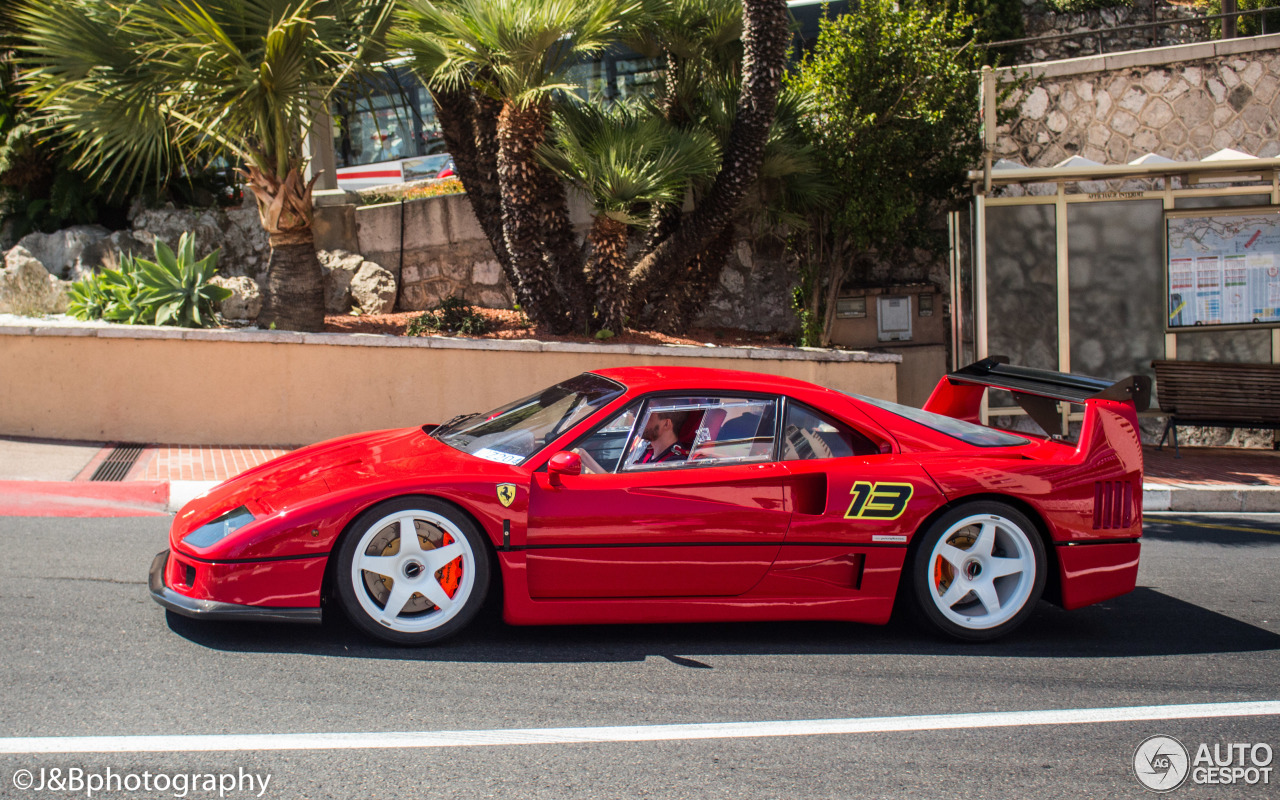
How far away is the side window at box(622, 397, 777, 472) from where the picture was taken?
465 centimetres

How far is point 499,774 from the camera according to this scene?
130 inches

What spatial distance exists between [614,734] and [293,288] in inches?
318

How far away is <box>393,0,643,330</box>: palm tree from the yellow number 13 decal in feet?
20.8

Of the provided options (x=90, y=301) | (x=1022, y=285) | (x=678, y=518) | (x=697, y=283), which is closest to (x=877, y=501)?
(x=678, y=518)

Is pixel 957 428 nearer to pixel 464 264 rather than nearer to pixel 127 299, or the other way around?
pixel 127 299

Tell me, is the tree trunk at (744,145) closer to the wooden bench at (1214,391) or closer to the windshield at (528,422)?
the wooden bench at (1214,391)

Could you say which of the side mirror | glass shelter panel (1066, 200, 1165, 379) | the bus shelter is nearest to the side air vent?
the side mirror

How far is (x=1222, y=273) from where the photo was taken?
1086 cm

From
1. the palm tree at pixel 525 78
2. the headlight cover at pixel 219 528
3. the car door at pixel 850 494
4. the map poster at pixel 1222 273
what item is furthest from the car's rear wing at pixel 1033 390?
the map poster at pixel 1222 273

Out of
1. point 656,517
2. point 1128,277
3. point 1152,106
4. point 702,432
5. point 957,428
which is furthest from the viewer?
point 1152,106

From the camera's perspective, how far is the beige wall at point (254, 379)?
9297mm

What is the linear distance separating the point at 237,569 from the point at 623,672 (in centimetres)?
165

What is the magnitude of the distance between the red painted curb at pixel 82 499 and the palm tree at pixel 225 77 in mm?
3215

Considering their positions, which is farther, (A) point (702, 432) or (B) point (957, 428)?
(B) point (957, 428)
